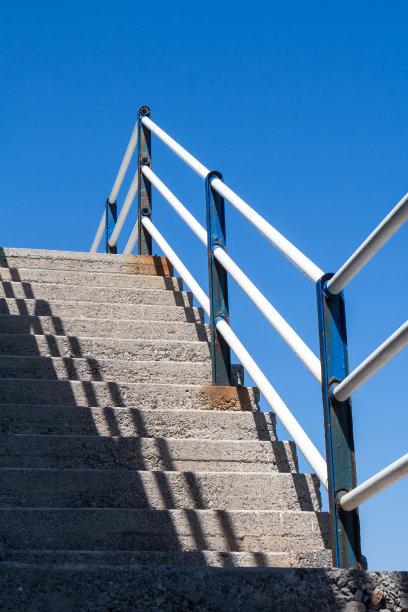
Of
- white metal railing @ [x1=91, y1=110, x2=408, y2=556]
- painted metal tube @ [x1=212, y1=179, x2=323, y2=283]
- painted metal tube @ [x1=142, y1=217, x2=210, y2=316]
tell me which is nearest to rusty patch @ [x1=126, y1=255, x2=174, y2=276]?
painted metal tube @ [x1=142, y1=217, x2=210, y2=316]

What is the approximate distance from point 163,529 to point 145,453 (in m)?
0.49

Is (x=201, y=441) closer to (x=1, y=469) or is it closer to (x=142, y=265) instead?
(x=1, y=469)

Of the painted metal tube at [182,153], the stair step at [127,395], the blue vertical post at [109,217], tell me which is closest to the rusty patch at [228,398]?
the stair step at [127,395]

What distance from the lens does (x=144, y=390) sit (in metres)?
3.46

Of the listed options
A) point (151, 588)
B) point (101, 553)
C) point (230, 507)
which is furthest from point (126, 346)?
point (151, 588)

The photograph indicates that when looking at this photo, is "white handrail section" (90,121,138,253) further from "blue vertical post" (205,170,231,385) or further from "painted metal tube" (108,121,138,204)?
"blue vertical post" (205,170,231,385)

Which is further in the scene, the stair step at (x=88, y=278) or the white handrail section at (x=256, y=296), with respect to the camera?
the stair step at (x=88, y=278)

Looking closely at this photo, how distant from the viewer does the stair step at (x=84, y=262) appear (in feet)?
16.0

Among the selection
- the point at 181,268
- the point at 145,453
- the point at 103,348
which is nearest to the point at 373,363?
the point at 145,453

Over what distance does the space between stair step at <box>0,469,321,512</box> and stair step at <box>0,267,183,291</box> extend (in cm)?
208

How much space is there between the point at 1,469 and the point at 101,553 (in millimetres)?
607

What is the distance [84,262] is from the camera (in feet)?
16.3

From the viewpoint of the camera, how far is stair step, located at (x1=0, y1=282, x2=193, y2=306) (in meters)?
4.45

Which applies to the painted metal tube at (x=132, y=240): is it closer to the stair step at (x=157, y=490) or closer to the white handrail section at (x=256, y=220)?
the white handrail section at (x=256, y=220)
